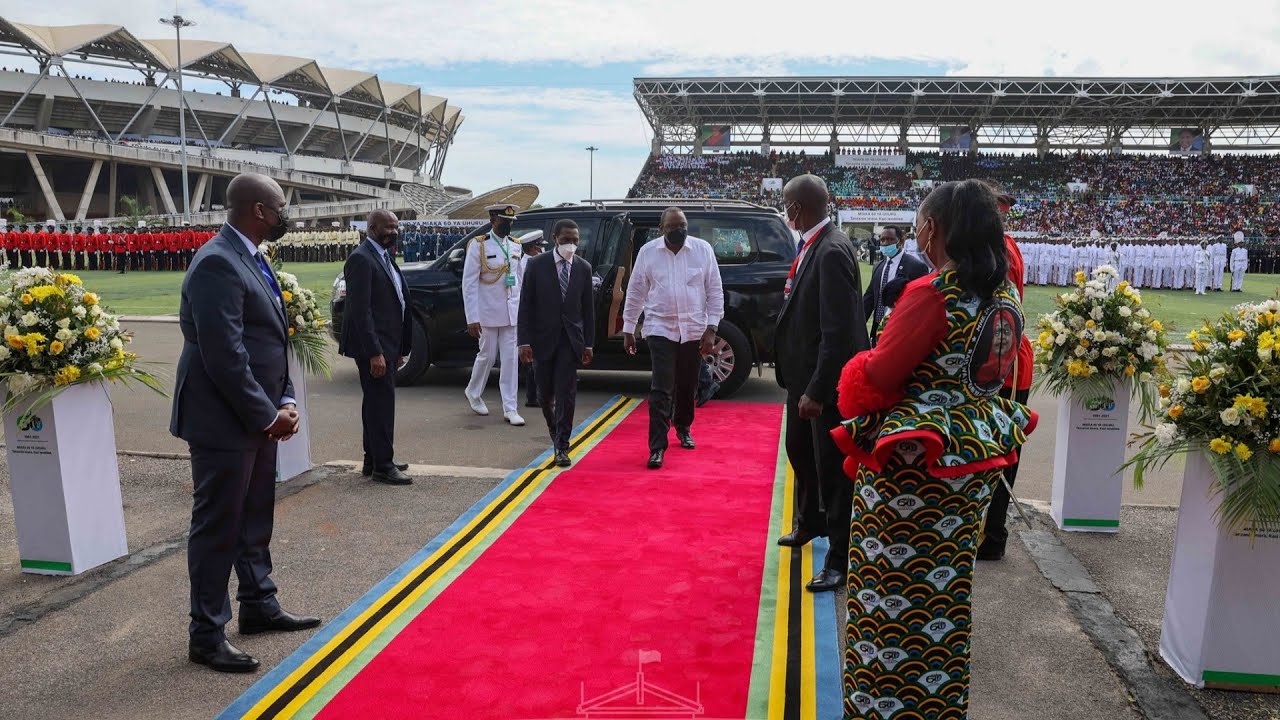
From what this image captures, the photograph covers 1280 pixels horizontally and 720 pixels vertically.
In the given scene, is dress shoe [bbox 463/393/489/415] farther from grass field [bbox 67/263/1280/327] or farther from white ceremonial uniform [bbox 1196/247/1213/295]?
white ceremonial uniform [bbox 1196/247/1213/295]

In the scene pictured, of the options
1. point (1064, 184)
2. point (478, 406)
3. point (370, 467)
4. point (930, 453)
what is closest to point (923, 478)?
point (930, 453)

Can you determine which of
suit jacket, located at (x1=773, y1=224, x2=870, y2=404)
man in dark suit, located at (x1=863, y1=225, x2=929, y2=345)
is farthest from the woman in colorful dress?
man in dark suit, located at (x1=863, y1=225, x2=929, y2=345)

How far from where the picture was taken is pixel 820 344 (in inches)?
161

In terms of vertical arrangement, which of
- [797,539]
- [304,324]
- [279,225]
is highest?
[279,225]

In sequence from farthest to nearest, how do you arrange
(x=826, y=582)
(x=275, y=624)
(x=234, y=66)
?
(x=234, y=66) → (x=826, y=582) → (x=275, y=624)

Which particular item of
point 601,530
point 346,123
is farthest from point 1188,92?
point 346,123

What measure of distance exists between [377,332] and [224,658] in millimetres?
2934

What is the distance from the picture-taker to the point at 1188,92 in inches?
2040

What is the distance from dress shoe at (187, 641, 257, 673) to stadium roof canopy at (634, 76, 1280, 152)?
53.7m

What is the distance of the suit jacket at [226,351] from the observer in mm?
3211

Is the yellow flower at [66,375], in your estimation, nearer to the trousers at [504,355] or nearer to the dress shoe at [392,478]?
the dress shoe at [392,478]

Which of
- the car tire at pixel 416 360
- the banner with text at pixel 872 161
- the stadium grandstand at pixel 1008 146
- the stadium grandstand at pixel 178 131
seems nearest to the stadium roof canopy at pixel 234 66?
the stadium grandstand at pixel 178 131

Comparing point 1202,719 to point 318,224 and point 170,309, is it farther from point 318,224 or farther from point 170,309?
point 318,224

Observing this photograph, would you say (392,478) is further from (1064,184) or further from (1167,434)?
(1064,184)
